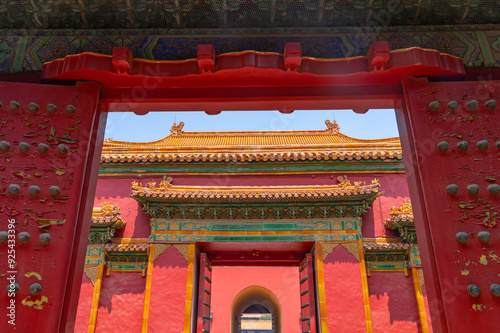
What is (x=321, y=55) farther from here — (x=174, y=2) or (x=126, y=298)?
(x=126, y=298)

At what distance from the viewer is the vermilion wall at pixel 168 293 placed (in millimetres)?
7883

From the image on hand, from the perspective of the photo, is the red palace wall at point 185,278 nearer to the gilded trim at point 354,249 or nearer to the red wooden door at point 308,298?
the gilded trim at point 354,249

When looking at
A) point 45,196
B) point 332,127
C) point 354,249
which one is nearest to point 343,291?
point 354,249

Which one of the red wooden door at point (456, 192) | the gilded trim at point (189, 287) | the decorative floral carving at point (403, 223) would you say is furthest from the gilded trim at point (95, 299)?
the red wooden door at point (456, 192)

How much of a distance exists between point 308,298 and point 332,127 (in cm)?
698

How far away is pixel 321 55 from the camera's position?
10.4 feet

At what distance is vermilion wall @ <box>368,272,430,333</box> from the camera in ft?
26.6

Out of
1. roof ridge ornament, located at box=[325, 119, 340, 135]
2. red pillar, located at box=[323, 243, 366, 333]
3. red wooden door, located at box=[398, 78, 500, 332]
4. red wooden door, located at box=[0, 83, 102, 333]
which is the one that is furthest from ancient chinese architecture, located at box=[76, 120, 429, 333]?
red wooden door, located at box=[0, 83, 102, 333]

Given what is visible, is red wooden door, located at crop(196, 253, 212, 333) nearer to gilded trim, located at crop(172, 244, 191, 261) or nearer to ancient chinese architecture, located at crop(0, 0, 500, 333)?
gilded trim, located at crop(172, 244, 191, 261)

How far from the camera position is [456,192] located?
8.48ft

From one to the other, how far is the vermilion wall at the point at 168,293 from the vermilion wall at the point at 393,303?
171 inches

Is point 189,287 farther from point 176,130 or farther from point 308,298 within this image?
point 176,130

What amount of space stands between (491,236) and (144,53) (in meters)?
3.07

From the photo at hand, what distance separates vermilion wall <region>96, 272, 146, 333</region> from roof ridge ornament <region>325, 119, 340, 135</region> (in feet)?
26.0
